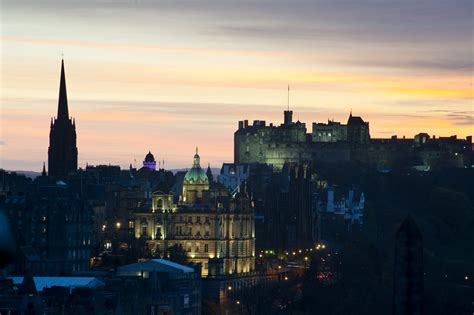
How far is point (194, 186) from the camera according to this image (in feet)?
525

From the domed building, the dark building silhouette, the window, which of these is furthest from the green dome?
the dark building silhouette

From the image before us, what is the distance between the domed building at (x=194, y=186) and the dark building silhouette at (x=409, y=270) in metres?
134

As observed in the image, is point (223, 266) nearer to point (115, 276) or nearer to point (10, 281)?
point (115, 276)

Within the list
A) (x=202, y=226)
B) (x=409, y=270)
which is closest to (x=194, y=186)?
(x=202, y=226)

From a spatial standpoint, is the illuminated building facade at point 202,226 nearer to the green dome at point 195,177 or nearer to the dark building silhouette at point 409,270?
the green dome at point 195,177

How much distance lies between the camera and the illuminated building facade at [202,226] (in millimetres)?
149625

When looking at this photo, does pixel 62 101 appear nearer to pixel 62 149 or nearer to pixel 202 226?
pixel 62 149

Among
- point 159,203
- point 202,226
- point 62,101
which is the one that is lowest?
point 202,226

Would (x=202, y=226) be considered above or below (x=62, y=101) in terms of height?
below

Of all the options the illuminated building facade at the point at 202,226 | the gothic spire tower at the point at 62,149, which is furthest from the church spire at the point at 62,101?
the illuminated building facade at the point at 202,226

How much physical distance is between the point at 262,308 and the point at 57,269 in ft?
36.1

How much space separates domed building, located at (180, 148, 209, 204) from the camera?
523 ft

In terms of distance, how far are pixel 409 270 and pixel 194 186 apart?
136222mm

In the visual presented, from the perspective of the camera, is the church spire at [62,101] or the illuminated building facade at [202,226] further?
the church spire at [62,101]
